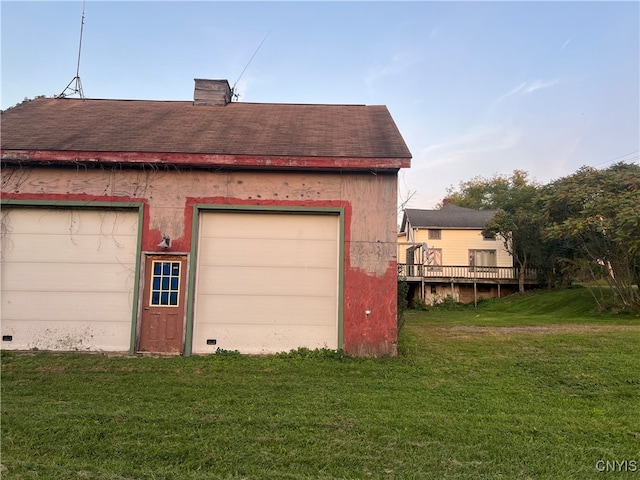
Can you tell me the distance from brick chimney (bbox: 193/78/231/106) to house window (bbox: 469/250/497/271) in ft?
67.1

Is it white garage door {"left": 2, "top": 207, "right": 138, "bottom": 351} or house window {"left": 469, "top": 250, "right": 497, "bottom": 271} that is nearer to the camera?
white garage door {"left": 2, "top": 207, "right": 138, "bottom": 351}

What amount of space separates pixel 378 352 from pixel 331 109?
691 cm

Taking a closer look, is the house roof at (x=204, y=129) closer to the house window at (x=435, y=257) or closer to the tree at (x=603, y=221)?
the tree at (x=603, y=221)

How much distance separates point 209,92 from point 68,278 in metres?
6.45

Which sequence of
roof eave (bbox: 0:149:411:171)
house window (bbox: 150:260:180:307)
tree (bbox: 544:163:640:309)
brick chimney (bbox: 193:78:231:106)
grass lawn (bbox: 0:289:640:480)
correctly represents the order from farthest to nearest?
tree (bbox: 544:163:640:309) → brick chimney (bbox: 193:78:231:106) → house window (bbox: 150:260:180:307) → roof eave (bbox: 0:149:411:171) → grass lawn (bbox: 0:289:640:480)

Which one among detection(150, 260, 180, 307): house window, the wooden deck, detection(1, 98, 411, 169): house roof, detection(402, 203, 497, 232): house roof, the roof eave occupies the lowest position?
detection(150, 260, 180, 307): house window

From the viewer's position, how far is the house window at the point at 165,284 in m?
7.70

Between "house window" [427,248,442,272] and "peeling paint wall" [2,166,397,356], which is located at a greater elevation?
"house window" [427,248,442,272]

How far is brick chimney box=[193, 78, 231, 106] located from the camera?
11711 millimetres

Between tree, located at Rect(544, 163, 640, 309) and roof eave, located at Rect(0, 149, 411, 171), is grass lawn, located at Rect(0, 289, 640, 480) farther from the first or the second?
tree, located at Rect(544, 163, 640, 309)

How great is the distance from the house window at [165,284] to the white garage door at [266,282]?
41 centimetres

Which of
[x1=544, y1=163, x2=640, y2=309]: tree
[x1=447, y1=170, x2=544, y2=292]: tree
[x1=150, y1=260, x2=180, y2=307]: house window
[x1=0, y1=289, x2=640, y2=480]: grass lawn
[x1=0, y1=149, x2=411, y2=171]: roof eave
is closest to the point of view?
[x1=0, y1=289, x2=640, y2=480]: grass lawn

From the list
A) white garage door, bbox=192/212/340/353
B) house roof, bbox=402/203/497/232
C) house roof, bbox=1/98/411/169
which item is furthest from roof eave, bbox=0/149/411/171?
house roof, bbox=402/203/497/232

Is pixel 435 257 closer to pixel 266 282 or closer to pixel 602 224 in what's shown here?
pixel 602 224
